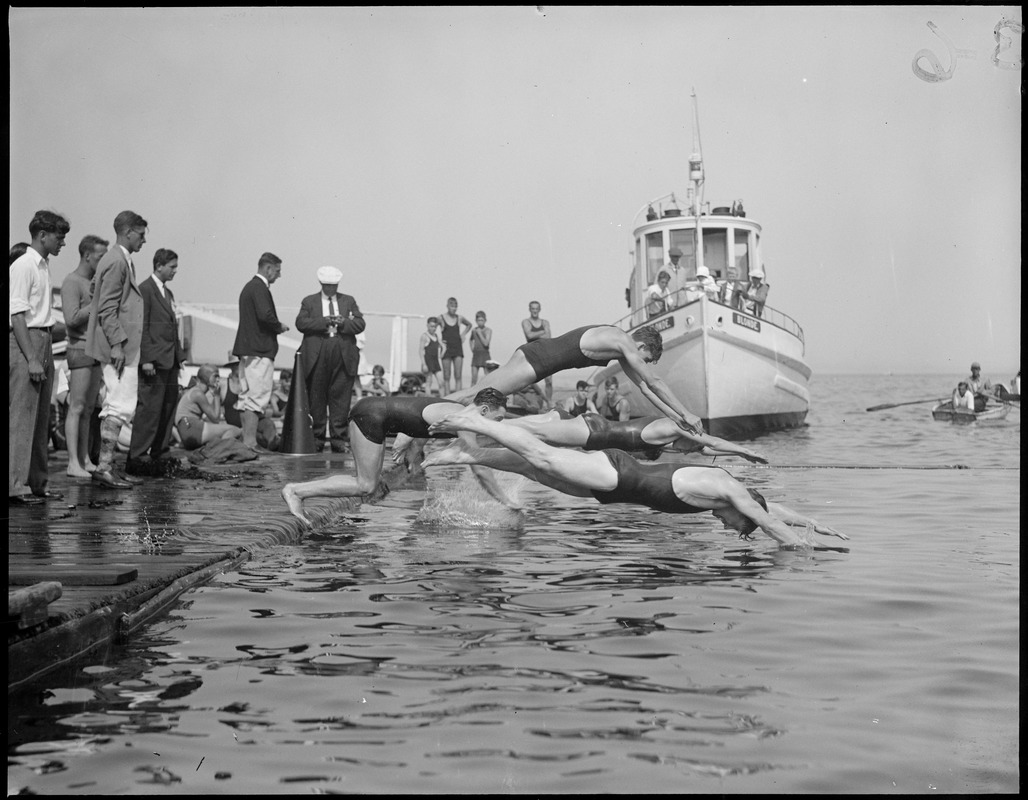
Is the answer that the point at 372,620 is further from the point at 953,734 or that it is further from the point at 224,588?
the point at 953,734

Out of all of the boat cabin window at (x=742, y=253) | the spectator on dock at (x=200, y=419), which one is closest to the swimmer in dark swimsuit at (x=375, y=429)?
the spectator on dock at (x=200, y=419)

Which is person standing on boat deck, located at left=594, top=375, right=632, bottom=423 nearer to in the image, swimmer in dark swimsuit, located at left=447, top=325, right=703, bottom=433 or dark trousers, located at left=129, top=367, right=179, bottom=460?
dark trousers, located at left=129, top=367, right=179, bottom=460

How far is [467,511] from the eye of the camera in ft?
28.6

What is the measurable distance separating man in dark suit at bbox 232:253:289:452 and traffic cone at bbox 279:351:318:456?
30cm

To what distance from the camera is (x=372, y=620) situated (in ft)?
16.9

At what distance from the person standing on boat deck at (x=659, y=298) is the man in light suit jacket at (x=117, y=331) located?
15.8 m

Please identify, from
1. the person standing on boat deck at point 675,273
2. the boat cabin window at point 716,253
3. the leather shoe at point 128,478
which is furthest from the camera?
the boat cabin window at point 716,253

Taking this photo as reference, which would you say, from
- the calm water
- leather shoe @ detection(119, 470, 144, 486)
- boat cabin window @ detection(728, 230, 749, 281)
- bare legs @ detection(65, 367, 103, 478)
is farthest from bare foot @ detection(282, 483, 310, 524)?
boat cabin window @ detection(728, 230, 749, 281)

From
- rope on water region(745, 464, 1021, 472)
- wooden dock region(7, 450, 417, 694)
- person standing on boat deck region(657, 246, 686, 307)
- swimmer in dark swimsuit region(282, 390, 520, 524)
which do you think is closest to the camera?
wooden dock region(7, 450, 417, 694)

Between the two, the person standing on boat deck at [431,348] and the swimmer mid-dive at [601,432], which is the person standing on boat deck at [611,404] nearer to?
the person standing on boat deck at [431,348]

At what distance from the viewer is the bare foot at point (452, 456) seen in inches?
275

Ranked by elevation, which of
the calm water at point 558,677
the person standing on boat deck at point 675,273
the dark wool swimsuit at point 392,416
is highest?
the person standing on boat deck at point 675,273

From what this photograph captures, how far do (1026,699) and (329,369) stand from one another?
1007 centimetres

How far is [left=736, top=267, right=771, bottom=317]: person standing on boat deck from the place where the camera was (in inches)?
977
